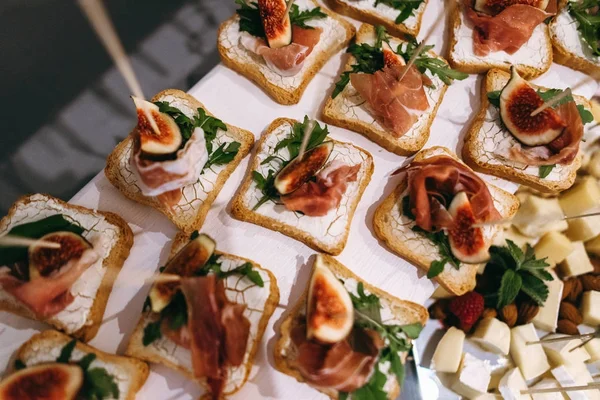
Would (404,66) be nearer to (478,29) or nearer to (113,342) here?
(478,29)

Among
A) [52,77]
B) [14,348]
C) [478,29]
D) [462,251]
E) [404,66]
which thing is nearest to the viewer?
[14,348]

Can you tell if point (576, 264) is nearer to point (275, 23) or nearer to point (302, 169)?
point (302, 169)

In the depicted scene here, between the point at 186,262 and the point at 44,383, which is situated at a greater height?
the point at 186,262

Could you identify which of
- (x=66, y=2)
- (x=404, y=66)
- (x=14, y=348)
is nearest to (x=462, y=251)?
(x=404, y=66)

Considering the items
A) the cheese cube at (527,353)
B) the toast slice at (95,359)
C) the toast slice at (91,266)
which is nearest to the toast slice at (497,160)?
the cheese cube at (527,353)

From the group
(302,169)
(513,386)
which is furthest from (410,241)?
(513,386)

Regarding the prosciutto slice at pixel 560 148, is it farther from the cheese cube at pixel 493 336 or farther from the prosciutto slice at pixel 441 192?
the cheese cube at pixel 493 336

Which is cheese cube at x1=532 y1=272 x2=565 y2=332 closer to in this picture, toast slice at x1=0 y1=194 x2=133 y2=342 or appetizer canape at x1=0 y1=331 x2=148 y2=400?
appetizer canape at x1=0 y1=331 x2=148 y2=400
